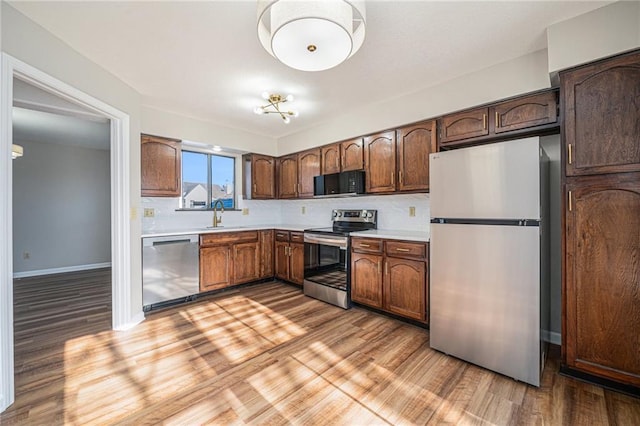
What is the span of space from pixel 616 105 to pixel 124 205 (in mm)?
3973

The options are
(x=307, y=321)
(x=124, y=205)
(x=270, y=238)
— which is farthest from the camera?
(x=270, y=238)

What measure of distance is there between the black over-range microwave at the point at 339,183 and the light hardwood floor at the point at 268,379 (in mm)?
1527

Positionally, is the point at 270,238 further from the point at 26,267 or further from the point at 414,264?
the point at 26,267

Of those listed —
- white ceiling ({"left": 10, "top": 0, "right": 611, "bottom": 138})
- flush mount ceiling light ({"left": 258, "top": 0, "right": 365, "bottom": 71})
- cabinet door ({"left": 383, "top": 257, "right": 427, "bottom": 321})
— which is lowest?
cabinet door ({"left": 383, "top": 257, "right": 427, "bottom": 321})

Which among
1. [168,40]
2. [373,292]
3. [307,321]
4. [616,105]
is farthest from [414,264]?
[168,40]

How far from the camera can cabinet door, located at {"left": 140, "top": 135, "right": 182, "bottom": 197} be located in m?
3.38

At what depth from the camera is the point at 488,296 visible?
2.06 meters

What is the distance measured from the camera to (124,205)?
2.73 metres

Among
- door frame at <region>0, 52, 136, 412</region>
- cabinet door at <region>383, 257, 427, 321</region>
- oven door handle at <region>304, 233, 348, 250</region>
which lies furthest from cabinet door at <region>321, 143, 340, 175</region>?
door frame at <region>0, 52, 136, 412</region>

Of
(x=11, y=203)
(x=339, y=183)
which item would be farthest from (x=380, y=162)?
(x=11, y=203)

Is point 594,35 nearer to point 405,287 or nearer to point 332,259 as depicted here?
point 405,287

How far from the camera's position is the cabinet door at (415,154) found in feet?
9.50

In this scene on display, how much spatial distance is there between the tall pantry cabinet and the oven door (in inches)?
78.9

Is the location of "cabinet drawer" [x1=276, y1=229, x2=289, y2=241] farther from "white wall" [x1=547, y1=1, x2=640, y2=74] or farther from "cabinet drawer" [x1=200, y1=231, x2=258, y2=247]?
"white wall" [x1=547, y1=1, x2=640, y2=74]
